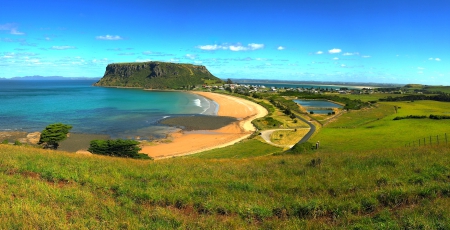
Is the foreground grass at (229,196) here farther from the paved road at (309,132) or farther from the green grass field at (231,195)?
the paved road at (309,132)

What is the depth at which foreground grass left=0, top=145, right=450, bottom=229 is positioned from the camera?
6027mm

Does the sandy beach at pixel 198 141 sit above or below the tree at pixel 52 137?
below

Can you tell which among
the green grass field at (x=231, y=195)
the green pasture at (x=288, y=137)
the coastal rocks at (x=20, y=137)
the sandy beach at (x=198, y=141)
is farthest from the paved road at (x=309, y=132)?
the coastal rocks at (x=20, y=137)

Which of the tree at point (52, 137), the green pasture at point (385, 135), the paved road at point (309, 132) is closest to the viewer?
the green pasture at point (385, 135)

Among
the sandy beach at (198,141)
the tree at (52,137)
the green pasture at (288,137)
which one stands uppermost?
the tree at (52,137)

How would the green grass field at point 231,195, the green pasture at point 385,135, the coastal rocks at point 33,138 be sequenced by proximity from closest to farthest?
the green grass field at point 231,195
the green pasture at point 385,135
the coastal rocks at point 33,138

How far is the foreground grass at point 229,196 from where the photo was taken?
6.03 metres

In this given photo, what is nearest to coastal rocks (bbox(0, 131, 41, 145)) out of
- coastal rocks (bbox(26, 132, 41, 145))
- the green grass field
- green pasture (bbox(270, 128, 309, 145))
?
coastal rocks (bbox(26, 132, 41, 145))

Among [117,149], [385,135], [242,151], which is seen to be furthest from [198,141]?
[385,135]

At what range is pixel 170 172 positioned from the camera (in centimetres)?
1116

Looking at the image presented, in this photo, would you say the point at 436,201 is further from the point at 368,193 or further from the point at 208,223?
the point at 208,223

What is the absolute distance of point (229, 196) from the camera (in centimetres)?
800

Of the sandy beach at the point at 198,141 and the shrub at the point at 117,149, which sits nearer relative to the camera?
the shrub at the point at 117,149

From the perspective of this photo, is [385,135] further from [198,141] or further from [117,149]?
[117,149]
